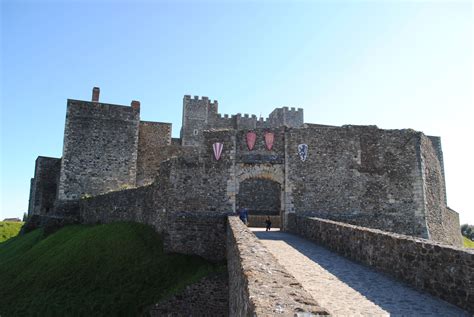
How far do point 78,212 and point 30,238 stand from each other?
9.96ft

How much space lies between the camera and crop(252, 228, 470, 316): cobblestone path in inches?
222

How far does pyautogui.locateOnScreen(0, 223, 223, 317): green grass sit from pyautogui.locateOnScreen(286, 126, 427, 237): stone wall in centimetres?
646

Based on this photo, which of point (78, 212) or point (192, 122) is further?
point (192, 122)

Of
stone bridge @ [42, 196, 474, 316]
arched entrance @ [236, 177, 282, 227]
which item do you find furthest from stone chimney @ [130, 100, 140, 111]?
stone bridge @ [42, 196, 474, 316]

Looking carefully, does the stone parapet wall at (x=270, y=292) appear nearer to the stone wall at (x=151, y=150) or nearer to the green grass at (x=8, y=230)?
the stone wall at (x=151, y=150)

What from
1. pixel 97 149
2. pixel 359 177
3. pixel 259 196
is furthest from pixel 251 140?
pixel 97 149

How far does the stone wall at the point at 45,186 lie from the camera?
28094mm

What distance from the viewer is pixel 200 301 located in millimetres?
11875

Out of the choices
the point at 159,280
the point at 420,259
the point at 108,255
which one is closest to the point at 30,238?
the point at 108,255

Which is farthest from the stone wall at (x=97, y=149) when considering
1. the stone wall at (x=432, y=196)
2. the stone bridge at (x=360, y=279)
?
the stone wall at (x=432, y=196)

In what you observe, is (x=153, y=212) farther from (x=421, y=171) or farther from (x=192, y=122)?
(x=192, y=122)

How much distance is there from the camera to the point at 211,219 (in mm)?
15109

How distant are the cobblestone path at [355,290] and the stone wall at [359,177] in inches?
282

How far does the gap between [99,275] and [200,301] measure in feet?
15.0
